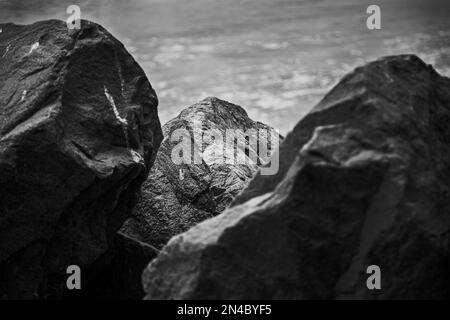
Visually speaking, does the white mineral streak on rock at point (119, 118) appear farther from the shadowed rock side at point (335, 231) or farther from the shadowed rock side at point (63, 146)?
the shadowed rock side at point (335, 231)

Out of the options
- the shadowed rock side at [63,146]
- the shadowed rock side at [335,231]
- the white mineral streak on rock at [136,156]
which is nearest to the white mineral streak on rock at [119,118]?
the shadowed rock side at [63,146]

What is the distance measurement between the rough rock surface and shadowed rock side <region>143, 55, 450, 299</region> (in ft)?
12.1

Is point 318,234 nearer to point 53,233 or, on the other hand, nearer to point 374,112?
point 374,112

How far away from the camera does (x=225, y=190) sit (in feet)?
28.8

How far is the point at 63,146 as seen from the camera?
5.97 m

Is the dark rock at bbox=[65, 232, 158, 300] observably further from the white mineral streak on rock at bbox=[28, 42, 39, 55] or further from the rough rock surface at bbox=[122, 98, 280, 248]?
the white mineral streak on rock at bbox=[28, 42, 39, 55]

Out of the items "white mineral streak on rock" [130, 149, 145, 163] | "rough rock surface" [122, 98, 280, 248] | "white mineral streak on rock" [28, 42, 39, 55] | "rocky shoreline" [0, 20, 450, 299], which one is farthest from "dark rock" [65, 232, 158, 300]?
"white mineral streak on rock" [28, 42, 39, 55]

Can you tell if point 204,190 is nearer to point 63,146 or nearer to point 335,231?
point 63,146

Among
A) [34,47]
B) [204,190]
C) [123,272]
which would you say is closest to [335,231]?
[123,272]

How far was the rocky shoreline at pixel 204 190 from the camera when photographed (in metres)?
4.55

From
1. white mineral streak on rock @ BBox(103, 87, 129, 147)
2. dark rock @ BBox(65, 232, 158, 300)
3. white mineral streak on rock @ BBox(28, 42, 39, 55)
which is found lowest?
dark rock @ BBox(65, 232, 158, 300)

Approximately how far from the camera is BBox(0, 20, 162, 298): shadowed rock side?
5.98 meters
